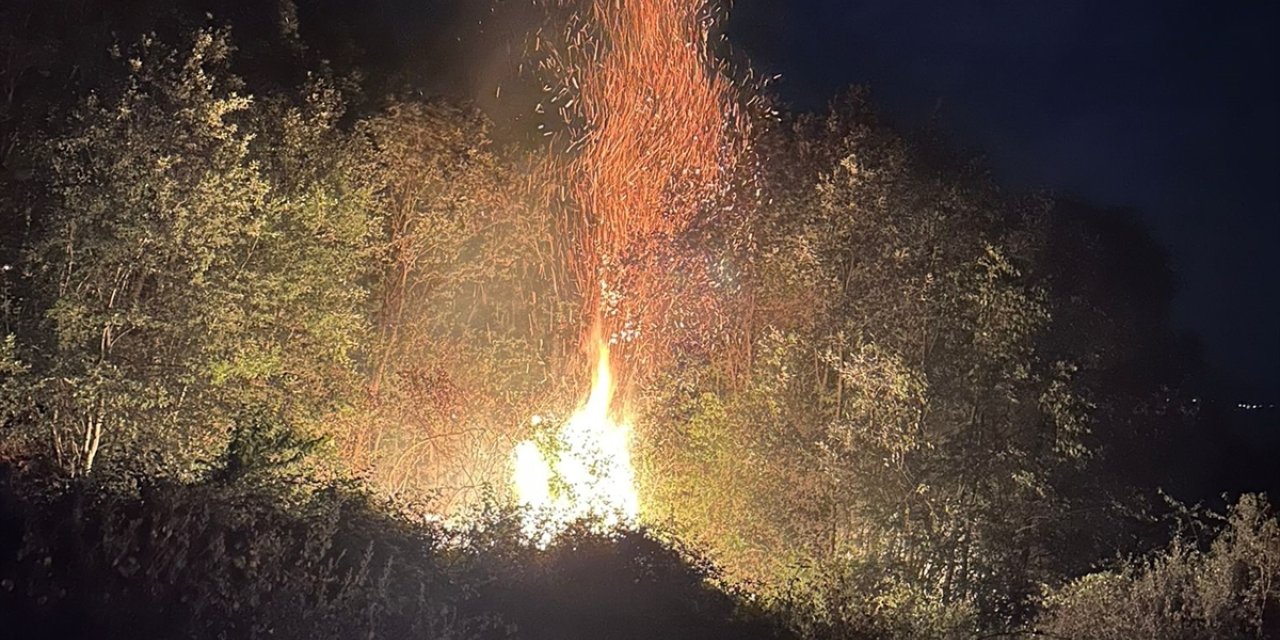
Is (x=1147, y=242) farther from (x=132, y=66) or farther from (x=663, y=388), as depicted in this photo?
(x=132, y=66)

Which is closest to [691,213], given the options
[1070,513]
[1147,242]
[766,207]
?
[766,207]

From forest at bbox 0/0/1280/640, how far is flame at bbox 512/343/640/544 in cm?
23

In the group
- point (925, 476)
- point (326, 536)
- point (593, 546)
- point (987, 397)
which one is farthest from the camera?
point (987, 397)

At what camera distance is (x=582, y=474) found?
12211mm

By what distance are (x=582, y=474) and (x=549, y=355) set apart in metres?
7.99

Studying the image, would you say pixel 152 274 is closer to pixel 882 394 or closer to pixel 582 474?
pixel 582 474

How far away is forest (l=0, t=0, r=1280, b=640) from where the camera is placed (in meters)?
9.43

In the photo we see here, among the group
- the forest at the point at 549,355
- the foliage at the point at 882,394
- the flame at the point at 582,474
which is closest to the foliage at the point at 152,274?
the forest at the point at 549,355

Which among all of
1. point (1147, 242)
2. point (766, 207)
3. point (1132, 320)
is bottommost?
point (766, 207)

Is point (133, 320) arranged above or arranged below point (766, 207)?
below

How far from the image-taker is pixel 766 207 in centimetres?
1612

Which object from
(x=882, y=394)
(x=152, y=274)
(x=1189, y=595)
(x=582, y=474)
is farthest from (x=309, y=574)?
(x=882, y=394)

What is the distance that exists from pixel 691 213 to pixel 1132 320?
1060 centimetres

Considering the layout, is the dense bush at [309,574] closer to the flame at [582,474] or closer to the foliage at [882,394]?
the flame at [582,474]
